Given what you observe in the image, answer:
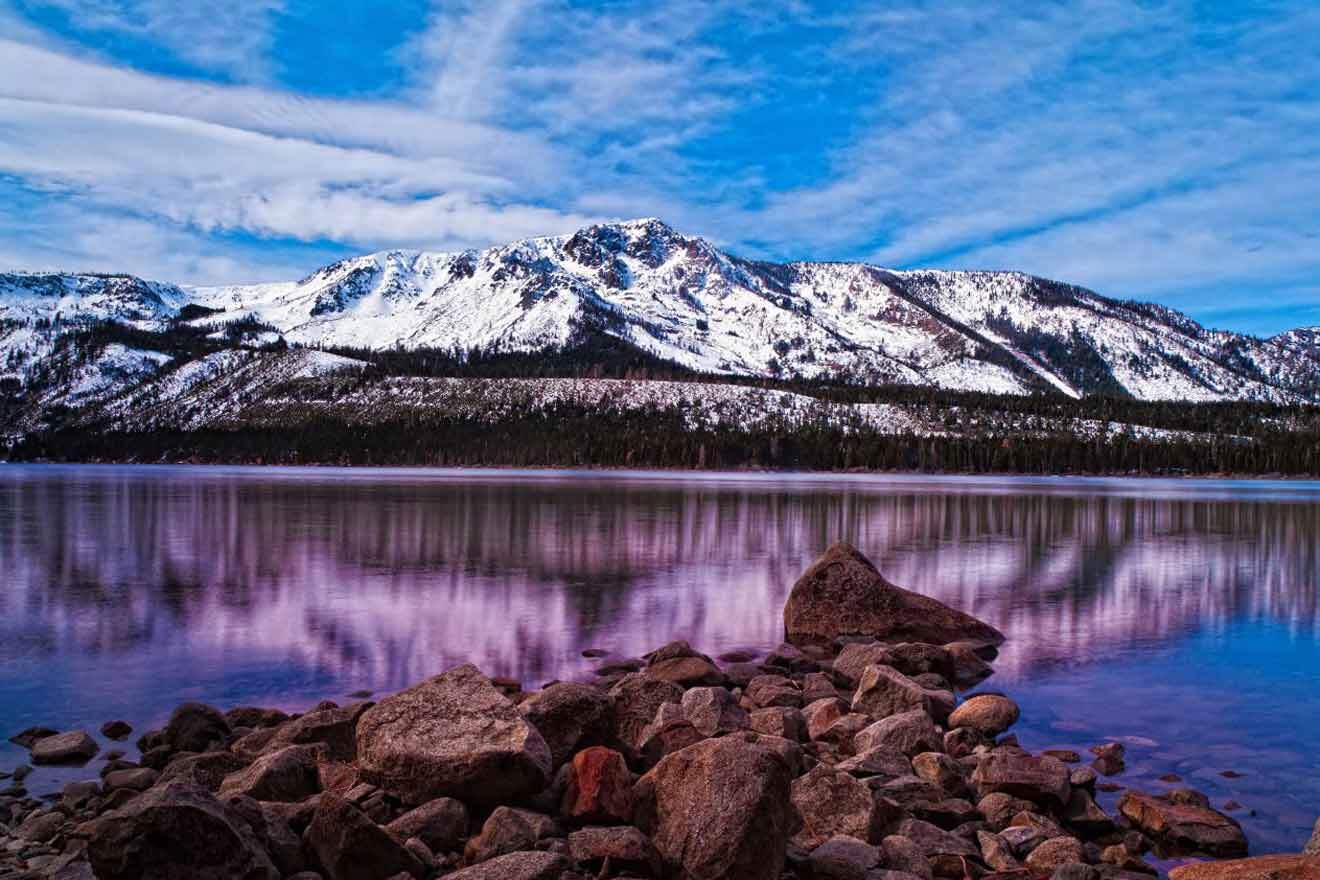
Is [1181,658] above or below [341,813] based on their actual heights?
below

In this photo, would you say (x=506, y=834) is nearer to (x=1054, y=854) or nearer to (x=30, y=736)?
(x=1054, y=854)

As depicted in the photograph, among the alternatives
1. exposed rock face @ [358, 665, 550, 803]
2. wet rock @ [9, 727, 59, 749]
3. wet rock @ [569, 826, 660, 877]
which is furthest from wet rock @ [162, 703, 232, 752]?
wet rock @ [569, 826, 660, 877]

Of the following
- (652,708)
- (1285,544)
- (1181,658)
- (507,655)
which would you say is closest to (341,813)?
(652,708)

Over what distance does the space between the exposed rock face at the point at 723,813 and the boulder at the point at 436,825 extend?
2.13 meters

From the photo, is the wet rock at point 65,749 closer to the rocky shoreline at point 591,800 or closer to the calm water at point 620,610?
the rocky shoreline at point 591,800

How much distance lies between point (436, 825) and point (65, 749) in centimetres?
793

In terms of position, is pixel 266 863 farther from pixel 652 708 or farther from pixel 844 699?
pixel 844 699

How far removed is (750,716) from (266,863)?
924 centimetres

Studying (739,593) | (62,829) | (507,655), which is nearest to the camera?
(62,829)

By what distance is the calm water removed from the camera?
18.8m

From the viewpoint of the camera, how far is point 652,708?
16.0m

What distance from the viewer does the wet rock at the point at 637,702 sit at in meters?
15.2

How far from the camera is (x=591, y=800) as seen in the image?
11.6 meters

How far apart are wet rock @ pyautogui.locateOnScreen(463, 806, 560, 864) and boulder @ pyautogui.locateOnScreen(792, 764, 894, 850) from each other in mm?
3048
